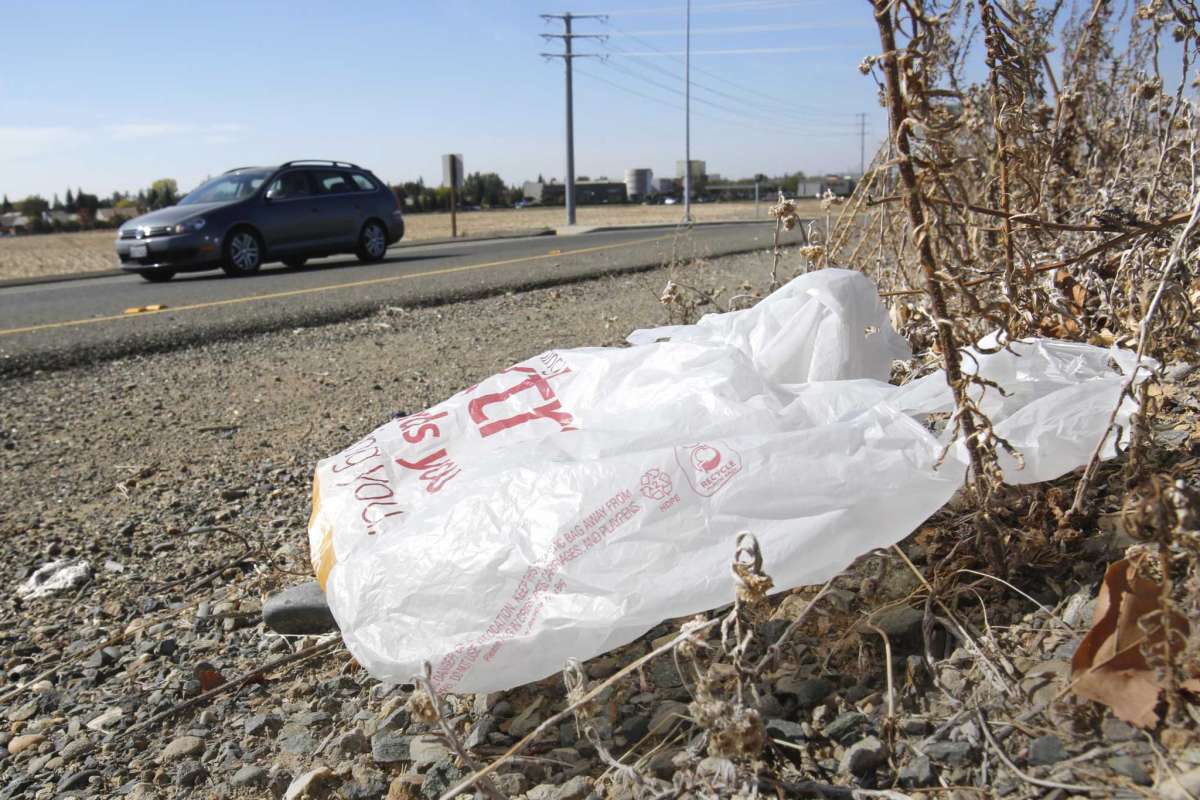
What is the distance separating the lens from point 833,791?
4.06 feet

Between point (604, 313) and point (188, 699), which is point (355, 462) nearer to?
point (188, 699)

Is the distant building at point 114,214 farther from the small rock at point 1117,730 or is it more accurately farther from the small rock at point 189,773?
the small rock at point 1117,730

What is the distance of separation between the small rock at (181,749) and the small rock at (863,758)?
108cm

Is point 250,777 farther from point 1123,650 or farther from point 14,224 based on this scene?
point 14,224

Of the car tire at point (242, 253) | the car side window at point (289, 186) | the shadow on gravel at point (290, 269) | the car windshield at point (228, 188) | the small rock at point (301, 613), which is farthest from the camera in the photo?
the car side window at point (289, 186)

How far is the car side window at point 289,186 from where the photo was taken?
1055cm

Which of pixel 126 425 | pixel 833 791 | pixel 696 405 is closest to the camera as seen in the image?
pixel 833 791

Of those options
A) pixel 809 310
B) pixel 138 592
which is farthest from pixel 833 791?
pixel 138 592

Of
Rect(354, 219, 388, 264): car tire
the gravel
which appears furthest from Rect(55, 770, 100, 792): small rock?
Rect(354, 219, 388, 264): car tire

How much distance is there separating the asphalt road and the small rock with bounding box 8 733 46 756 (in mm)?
3420

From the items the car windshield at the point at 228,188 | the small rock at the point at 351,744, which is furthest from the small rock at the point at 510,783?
the car windshield at the point at 228,188

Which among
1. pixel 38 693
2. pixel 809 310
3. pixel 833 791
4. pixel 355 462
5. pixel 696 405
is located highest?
pixel 809 310

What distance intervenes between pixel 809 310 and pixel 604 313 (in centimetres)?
383

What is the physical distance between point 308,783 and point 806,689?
2.56ft
